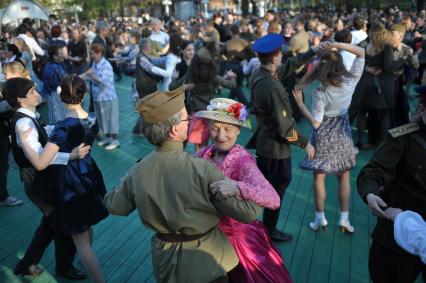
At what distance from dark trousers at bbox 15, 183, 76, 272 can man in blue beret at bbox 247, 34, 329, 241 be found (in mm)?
1822

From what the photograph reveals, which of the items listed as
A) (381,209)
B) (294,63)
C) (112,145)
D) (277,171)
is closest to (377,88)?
(294,63)

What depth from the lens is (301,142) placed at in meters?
3.90

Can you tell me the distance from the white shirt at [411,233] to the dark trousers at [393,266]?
59cm

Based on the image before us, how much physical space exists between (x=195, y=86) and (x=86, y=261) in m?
2.72

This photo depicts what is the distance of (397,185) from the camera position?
2.64 metres

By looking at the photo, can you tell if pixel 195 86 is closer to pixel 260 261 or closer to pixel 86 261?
pixel 86 261

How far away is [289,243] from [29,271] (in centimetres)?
239

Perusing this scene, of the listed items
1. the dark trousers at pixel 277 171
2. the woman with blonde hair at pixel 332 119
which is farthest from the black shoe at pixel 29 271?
the woman with blonde hair at pixel 332 119

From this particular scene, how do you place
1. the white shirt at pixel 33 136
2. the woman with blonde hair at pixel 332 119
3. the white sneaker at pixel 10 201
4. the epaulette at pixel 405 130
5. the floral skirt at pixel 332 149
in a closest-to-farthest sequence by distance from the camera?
the epaulette at pixel 405 130 → the white shirt at pixel 33 136 → the woman with blonde hair at pixel 332 119 → the floral skirt at pixel 332 149 → the white sneaker at pixel 10 201

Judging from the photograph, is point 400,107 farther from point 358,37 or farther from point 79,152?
point 79,152

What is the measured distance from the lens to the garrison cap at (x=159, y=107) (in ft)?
7.03

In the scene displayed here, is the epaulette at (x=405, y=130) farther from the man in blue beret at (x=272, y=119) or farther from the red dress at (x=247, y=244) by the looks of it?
the man in blue beret at (x=272, y=119)

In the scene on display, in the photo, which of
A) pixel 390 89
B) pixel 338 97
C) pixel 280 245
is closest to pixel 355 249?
pixel 280 245

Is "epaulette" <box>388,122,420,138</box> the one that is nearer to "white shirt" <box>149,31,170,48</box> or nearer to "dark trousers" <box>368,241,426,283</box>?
"dark trousers" <box>368,241,426,283</box>
